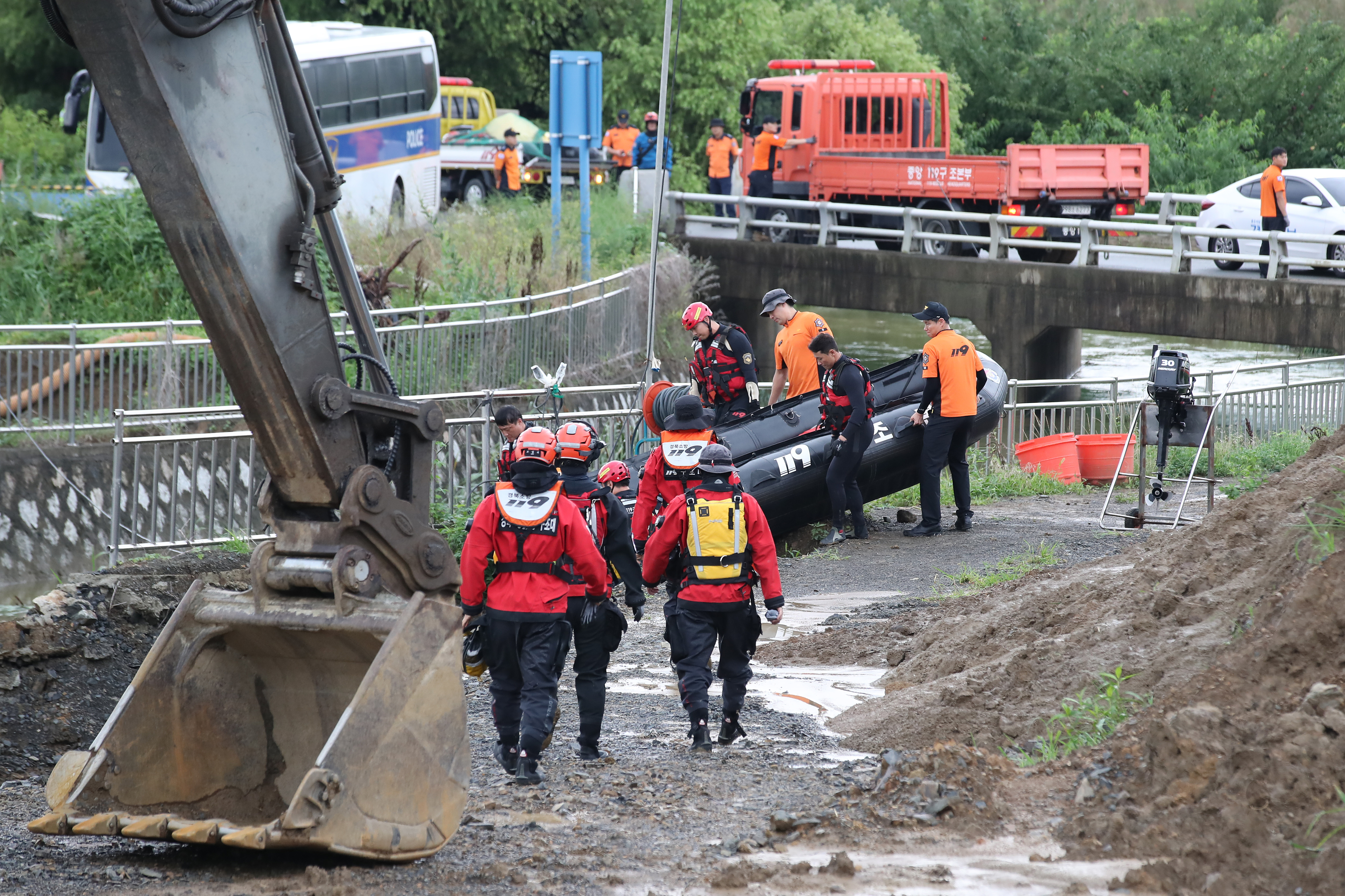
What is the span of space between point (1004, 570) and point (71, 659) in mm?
6343

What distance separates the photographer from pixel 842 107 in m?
28.6

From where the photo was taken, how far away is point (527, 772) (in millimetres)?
6703

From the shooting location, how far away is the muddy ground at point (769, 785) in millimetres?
5207

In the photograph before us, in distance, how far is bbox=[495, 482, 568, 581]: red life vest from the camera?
655cm

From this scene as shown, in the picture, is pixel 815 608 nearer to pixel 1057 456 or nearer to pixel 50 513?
pixel 1057 456

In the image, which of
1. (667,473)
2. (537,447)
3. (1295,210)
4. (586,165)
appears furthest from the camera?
(1295,210)

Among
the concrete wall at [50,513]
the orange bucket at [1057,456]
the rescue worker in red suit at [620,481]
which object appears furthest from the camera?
the orange bucket at [1057,456]

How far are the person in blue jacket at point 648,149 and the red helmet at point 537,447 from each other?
2018cm

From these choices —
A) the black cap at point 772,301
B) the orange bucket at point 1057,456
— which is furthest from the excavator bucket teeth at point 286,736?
the orange bucket at point 1057,456

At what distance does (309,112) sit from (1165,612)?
15.1 ft

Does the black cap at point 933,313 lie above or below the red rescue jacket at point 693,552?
above

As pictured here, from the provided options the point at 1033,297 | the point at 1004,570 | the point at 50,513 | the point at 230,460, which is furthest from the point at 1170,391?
the point at 1033,297

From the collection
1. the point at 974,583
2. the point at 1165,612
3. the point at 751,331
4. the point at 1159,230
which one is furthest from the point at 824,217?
the point at 1165,612

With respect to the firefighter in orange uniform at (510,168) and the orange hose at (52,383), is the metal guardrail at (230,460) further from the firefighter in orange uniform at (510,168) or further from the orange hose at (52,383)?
the firefighter in orange uniform at (510,168)
